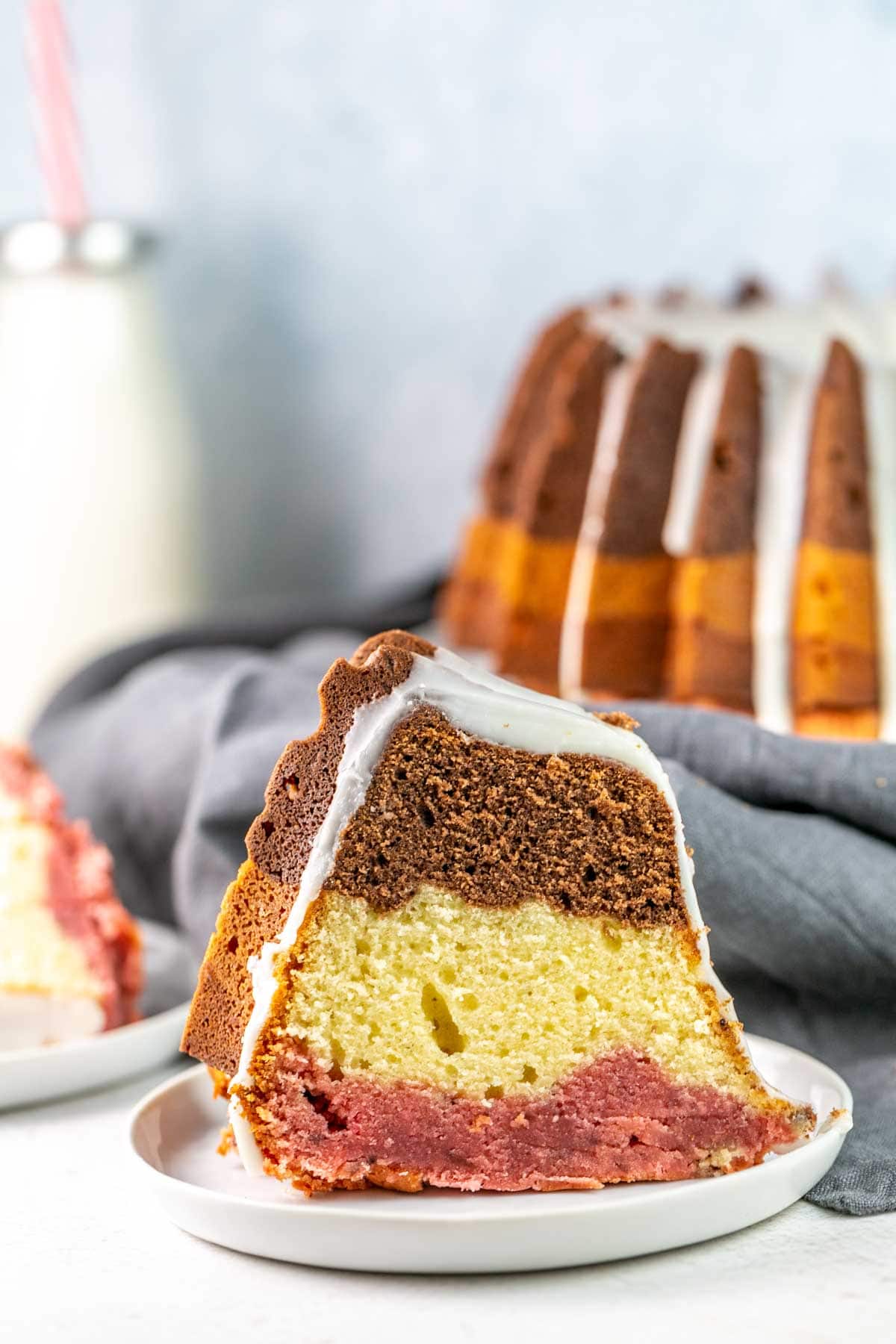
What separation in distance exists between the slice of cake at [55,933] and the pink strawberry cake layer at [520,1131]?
10.4 inches

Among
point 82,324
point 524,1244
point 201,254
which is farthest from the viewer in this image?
point 201,254

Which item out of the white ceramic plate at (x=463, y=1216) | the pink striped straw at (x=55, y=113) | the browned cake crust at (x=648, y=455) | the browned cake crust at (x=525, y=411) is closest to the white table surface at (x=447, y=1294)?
the white ceramic plate at (x=463, y=1216)

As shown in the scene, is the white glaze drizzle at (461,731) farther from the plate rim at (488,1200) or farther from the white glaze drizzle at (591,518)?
the white glaze drizzle at (591,518)

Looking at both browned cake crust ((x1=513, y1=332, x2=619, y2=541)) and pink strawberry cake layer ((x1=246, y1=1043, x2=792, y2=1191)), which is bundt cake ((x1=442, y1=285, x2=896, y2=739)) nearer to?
browned cake crust ((x1=513, y1=332, x2=619, y2=541))

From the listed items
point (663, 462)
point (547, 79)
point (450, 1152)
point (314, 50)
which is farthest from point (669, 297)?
point (450, 1152)

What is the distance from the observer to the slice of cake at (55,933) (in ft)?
2.90

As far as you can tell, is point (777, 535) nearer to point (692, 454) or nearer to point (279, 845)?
point (692, 454)

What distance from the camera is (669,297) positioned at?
132 centimetres

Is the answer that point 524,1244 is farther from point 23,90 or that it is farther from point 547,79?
point 23,90

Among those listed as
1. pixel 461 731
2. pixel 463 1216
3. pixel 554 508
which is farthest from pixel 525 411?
pixel 463 1216

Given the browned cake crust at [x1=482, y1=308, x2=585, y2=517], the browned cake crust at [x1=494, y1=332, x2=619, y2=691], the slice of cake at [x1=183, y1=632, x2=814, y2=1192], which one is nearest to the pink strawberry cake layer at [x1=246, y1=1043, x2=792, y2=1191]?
the slice of cake at [x1=183, y1=632, x2=814, y2=1192]

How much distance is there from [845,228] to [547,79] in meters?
0.36

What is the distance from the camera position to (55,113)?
169cm

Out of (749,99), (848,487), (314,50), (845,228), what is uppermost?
(314,50)
